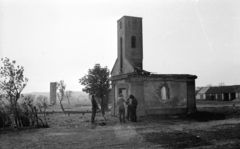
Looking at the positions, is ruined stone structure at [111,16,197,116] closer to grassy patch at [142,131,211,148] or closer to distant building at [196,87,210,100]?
grassy patch at [142,131,211,148]

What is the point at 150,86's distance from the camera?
1736 centimetres

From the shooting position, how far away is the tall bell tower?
2167 cm

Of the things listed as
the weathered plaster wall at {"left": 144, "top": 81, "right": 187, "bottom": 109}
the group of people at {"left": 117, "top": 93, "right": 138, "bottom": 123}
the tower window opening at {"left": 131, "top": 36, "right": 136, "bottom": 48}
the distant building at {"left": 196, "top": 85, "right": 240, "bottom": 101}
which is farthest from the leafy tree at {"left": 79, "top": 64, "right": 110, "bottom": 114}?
the distant building at {"left": 196, "top": 85, "right": 240, "bottom": 101}

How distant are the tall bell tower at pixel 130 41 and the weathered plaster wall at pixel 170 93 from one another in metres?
4.83

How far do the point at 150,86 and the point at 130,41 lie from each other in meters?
6.41

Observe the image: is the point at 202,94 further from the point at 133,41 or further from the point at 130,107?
the point at 130,107

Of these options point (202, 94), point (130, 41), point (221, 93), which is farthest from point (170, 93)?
point (202, 94)

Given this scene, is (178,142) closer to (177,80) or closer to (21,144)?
(21,144)

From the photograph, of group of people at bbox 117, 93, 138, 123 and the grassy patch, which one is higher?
group of people at bbox 117, 93, 138, 123

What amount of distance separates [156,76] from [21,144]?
11630mm

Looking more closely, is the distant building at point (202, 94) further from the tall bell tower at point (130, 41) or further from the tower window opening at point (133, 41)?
the tower window opening at point (133, 41)

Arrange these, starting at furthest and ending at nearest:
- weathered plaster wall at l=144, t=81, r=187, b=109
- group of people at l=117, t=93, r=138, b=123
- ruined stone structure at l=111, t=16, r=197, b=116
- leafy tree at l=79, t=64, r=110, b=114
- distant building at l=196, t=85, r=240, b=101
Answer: distant building at l=196, t=85, r=240, b=101 → leafy tree at l=79, t=64, r=110, b=114 → weathered plaster wall at l=144, t=81, r=187, b=109 → ruined stone structure at l=111, t=16, r=197, b=116 → group of people at l=117, t=93, r=138, b=123

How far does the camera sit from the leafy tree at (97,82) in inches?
1261

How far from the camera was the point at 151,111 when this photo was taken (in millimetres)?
17188
